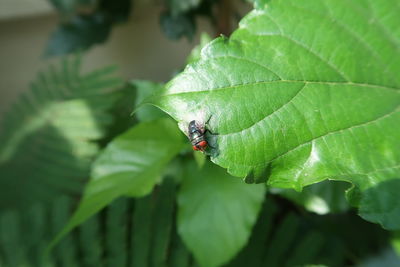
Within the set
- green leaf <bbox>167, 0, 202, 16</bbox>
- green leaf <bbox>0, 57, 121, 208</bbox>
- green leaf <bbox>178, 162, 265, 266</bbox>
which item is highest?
green leaf <bbox>167, 0, 202, 16</bbox>

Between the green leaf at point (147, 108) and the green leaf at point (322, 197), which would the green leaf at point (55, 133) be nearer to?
the green leaf at point (147, 108)

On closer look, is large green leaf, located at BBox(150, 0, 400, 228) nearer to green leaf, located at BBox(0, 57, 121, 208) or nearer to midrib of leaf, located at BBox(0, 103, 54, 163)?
green leaf, located at BBox(0, 57, 121, 208)

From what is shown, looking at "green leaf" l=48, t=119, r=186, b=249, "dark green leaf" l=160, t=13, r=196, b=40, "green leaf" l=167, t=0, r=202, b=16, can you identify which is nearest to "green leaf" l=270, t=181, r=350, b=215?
"green leaf" l=48, t=119, r=186, b=249

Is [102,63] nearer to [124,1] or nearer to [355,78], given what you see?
[124,1]

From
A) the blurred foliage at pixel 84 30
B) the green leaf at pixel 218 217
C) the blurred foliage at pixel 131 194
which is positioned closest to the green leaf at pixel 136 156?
the blurred foliage at pixel 131 194

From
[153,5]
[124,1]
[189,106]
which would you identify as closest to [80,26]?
[124,1]

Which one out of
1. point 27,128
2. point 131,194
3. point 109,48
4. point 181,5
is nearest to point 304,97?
point 131,194

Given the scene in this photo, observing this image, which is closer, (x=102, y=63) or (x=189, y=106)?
(x=189, y=106)
